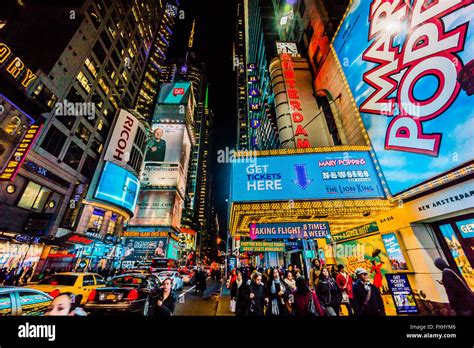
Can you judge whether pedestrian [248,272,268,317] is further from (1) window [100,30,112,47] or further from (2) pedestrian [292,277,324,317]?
(1) window [100,30,112,47]

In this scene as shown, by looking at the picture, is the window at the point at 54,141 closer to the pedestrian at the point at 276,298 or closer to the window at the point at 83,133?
the window at the point at 83,133

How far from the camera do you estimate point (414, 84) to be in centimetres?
674

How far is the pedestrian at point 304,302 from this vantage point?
222 inches

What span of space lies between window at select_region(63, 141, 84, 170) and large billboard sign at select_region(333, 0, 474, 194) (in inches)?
1416

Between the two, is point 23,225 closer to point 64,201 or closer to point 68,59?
point 64,201

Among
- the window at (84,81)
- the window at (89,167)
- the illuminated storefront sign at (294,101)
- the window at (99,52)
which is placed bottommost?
the illuminated storefront sign at (294,101)

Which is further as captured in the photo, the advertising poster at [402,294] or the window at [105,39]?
the window at [105,39]

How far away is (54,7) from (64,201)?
97.2 ft

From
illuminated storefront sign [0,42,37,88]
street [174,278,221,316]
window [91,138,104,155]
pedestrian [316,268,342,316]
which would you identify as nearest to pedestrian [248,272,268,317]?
pedestrian [316,268,342,316]

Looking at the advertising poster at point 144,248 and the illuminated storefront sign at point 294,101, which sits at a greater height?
the illuminated storefront sign at point 294,101

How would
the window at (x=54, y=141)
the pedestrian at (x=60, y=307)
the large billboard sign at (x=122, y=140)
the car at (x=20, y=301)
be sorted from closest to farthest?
the pedestrian at (x=60, y=307)
the car at (x=20, y=301)
the window at (x=54, y=141)
the large billboard sign at (x=122, y=140)

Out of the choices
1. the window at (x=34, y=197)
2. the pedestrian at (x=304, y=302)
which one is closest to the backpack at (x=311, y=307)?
the pedestrian at (x=304, y=302)

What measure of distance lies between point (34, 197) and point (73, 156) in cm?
875

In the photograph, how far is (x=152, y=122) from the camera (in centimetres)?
6994
